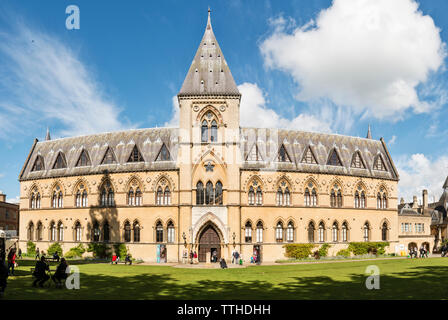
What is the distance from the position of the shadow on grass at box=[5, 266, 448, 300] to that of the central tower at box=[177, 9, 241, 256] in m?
16.6

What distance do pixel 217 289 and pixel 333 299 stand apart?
6389 millimetres

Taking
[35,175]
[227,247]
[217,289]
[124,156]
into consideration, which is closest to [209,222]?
[227,247]

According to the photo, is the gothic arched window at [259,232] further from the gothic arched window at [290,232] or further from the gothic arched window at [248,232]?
the gothic arched window at [290,232]

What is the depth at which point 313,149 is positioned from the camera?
50.6 m

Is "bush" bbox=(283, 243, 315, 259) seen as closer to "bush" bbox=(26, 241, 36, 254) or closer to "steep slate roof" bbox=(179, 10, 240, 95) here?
"steep slate roof" bbox=(179, 10, 240, 95)

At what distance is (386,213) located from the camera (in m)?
53.2

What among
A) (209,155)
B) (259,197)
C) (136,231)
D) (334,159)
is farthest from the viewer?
(334,159)

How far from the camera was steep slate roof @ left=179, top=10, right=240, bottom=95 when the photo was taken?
147 ft

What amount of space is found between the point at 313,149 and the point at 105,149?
26.3 meters

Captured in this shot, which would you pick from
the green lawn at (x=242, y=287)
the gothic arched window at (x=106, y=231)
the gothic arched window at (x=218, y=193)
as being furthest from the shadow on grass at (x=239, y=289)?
the gothic arched window at (x=106, y=231)

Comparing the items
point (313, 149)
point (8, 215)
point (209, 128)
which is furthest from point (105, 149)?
point (8, 215)

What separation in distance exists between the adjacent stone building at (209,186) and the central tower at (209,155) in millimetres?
111

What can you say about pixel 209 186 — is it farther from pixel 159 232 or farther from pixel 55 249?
pixel 55 249
